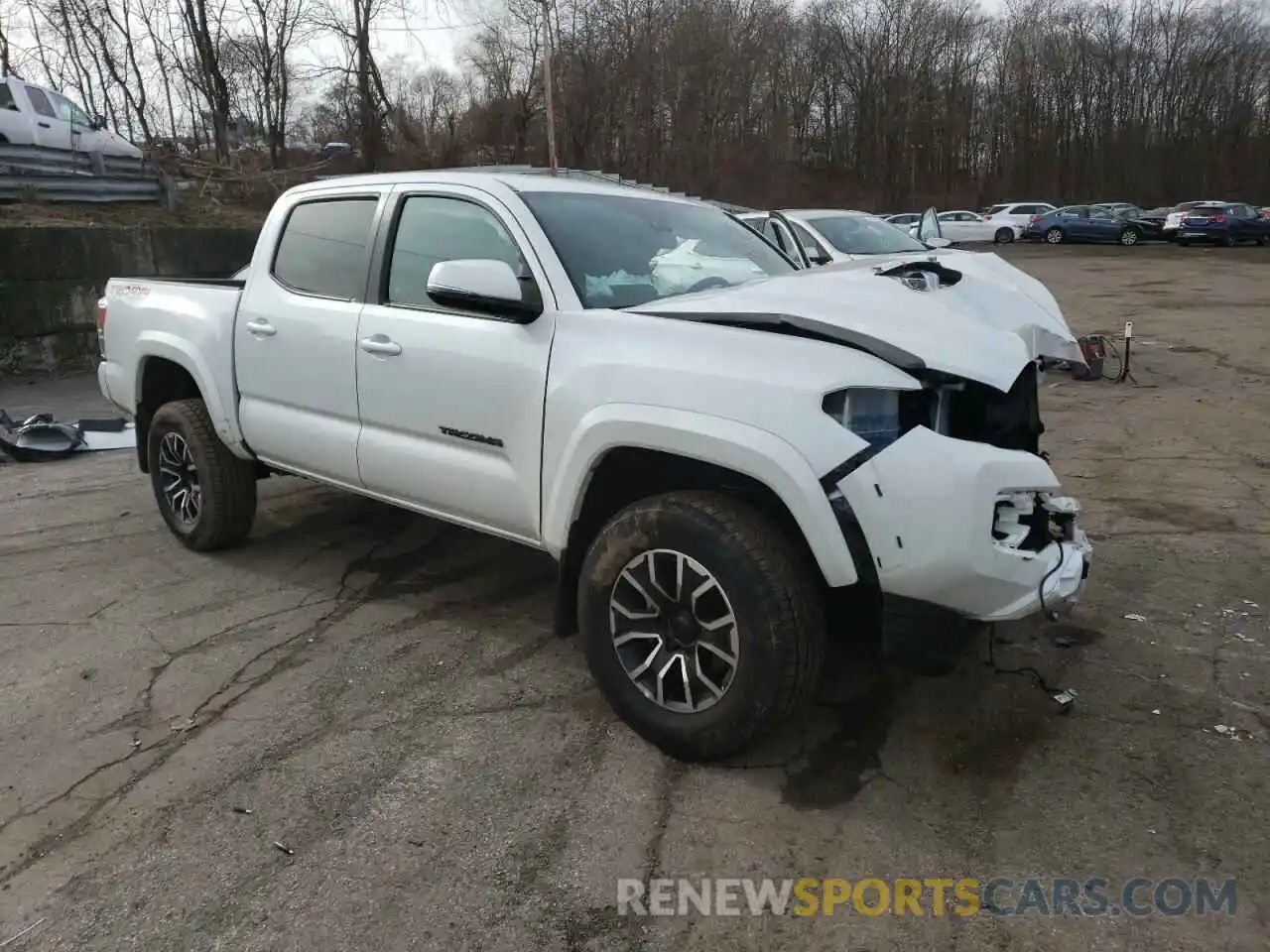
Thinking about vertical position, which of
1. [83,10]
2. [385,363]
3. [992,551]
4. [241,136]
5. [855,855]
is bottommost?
[855,855]

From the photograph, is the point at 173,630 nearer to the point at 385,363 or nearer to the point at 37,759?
the point at 37,759

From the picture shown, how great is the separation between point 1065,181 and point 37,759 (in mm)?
65627

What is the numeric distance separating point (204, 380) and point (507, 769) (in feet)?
9.36

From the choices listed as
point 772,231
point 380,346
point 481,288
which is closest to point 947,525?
point 481,288

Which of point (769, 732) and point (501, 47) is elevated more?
point (501, 47)

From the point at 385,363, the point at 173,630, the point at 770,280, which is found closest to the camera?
the point at 770,280

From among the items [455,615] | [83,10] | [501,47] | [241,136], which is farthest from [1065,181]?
[455,615]

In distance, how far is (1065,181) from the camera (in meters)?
59.0

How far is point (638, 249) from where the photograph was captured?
12.4ft

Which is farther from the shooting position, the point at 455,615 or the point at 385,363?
the point at 455,615

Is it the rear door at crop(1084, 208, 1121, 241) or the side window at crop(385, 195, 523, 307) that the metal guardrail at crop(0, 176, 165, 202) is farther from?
the rear door at crop(1084, 208, 1121, 241)

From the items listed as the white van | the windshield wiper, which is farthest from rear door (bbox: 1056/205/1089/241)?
the windshield wiper

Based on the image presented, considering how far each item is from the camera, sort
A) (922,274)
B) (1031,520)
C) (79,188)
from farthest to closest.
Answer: (79,188) < (922,274) < (1031,520)

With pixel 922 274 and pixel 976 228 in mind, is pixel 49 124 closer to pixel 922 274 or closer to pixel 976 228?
pixel 922 274
